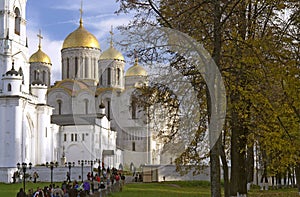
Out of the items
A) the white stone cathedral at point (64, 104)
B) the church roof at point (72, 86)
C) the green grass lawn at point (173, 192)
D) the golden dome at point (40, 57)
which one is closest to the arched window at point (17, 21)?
the white stone cathedral at point (64, 104)

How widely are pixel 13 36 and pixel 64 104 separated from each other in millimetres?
18312

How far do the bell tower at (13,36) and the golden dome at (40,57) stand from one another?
50.8ft

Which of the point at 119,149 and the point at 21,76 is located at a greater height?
the point at 21,76

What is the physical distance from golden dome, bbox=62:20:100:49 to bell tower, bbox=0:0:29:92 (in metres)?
14.3

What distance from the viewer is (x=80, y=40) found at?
71688mm

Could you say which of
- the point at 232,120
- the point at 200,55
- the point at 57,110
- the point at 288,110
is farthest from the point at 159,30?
the point at 57,110

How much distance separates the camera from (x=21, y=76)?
54.0 m

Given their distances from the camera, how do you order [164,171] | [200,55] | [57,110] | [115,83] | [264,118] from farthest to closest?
1. [115,83]
2. [57,110]
3. [164,171]
4. [264,118]
5. [200,55]

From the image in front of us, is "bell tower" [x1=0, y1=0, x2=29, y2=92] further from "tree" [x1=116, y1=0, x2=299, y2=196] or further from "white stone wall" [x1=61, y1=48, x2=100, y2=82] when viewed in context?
"tree" [x1=116, y1=0, x2=299, y2=196]

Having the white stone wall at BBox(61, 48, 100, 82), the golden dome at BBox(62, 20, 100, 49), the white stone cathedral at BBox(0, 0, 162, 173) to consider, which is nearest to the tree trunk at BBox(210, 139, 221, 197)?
the white stone cathedral at BBox(0, 0, 162, 173)

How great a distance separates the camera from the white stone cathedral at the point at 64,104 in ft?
173

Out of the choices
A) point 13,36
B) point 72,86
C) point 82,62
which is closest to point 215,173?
point 13,36

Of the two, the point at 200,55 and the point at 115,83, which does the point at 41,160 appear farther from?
the point at 200,55

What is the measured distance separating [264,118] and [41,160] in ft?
152
